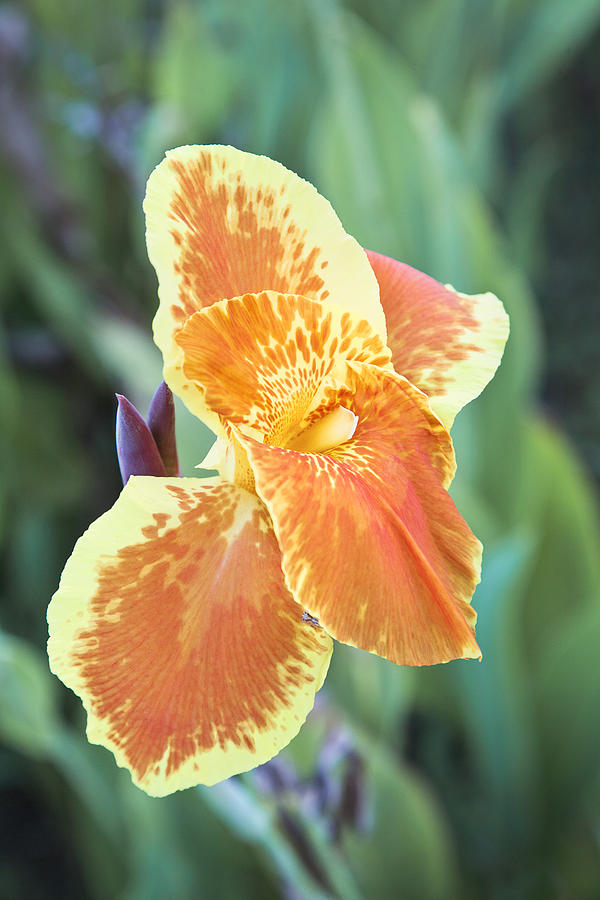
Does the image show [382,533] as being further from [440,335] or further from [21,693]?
[21,693]

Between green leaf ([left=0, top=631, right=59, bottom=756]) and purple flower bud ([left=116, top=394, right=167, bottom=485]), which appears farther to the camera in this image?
green leaf ([left=0, top=631, right=59, bottom=756])

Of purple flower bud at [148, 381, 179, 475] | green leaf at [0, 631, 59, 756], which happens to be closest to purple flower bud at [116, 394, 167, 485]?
purple flower bud at [148, 381, 179, 475]

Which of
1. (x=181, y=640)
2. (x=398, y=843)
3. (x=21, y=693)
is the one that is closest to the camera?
(x=181, y=640)

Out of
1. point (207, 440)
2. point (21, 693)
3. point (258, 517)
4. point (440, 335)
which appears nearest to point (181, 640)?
point (258, 517)

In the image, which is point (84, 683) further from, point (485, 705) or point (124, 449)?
point (485, 705)

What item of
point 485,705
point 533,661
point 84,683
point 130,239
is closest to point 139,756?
point 84,683

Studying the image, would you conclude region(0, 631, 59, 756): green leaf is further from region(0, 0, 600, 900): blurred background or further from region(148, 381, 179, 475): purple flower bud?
region(148, 381, 179, 475): purple flower bud

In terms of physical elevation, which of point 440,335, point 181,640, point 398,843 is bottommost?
point 398,843
